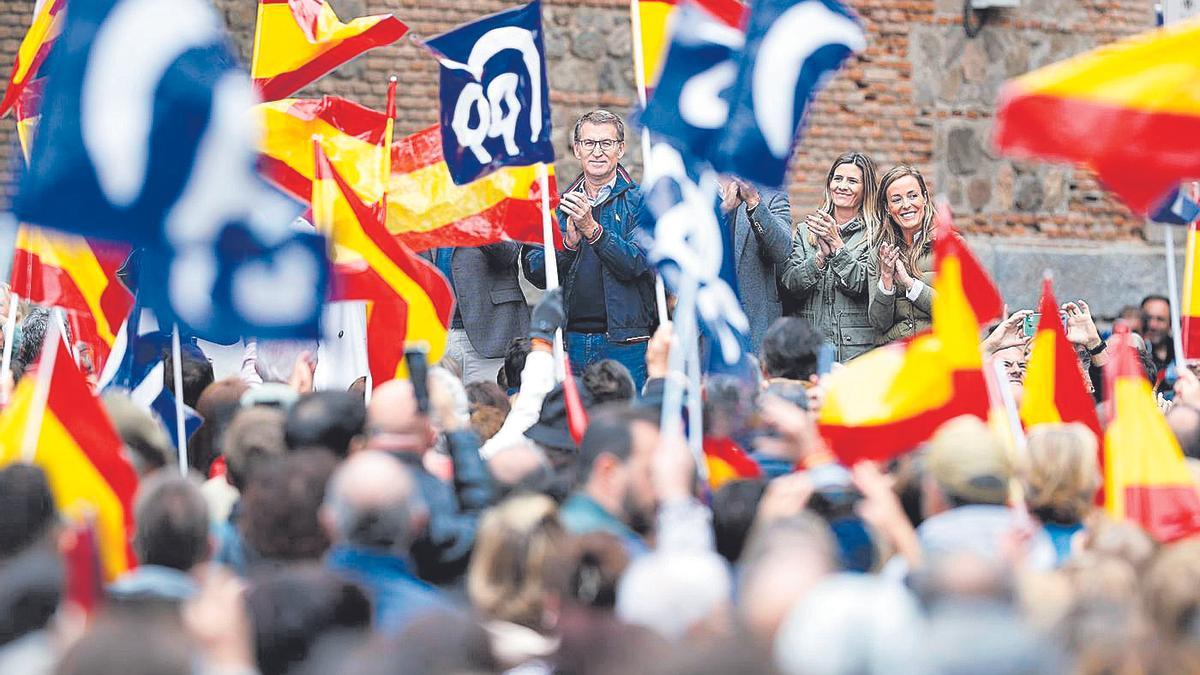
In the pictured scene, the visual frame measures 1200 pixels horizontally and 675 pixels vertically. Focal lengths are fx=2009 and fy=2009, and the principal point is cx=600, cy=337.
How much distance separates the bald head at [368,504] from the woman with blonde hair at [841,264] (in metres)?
4.26

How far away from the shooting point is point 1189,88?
527 cm

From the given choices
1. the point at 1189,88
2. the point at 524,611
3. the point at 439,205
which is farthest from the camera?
the point at 439,205

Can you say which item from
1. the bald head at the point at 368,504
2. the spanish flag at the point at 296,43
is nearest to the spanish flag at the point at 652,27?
the spanish flag at the point at 296,43

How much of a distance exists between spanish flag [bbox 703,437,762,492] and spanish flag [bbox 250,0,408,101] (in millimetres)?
3457

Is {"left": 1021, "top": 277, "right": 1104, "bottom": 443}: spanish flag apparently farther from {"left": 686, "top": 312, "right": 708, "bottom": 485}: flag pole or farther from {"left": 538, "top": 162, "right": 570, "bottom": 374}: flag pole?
{"left": 538, "top": 162, "right": 570, "bottom": 374}: flag pole

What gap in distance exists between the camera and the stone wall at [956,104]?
13047mm

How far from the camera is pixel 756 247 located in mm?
8602

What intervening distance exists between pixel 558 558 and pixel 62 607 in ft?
3.29

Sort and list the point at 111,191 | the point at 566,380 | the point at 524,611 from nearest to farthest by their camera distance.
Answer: the point at 524,611, the point at 111,191, the point at 566,380

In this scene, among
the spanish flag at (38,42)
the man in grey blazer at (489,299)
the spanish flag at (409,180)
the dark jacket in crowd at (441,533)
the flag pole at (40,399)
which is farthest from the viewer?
the man in grey blazer at (489,299)

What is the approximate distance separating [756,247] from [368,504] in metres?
4.41

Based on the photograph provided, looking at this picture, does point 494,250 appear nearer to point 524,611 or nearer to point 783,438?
point 783,438

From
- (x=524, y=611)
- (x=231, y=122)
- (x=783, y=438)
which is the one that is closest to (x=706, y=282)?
(x=783, y=438)

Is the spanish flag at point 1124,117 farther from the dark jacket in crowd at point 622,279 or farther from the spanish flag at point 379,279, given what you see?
the dark jacket in crowd at point 622,279
